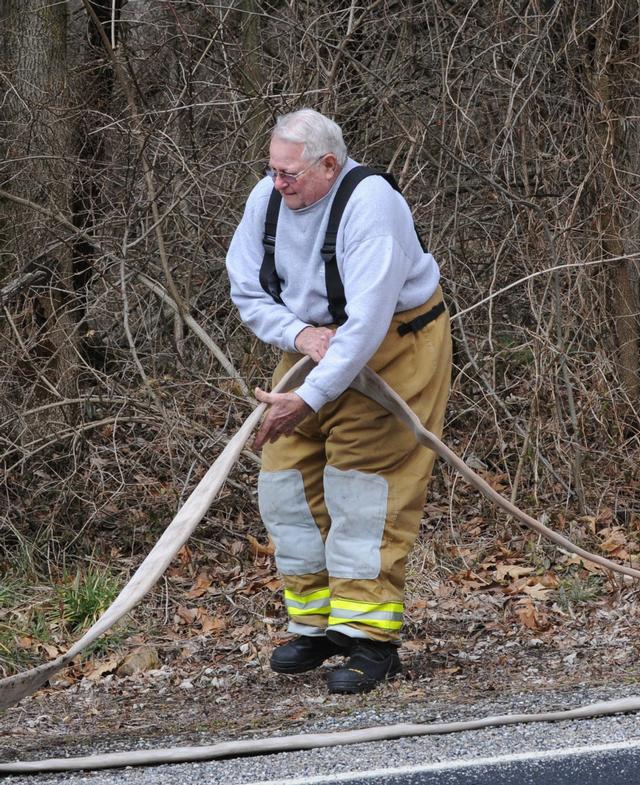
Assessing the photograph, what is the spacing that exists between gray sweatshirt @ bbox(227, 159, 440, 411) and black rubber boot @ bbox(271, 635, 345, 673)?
4.04 feet

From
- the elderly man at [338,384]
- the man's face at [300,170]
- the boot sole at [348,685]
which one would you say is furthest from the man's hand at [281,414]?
the boot sole at [348,685]

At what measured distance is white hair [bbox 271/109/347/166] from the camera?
4664 mm

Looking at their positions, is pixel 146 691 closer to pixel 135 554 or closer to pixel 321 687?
pixel 321 687

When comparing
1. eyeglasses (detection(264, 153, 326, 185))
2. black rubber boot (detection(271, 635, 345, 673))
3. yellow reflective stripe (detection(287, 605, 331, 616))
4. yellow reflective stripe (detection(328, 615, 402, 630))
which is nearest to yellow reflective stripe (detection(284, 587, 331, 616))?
yellow reflective stripe (detection(287, 605, 331, 616))

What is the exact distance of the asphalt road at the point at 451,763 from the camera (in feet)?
11.4

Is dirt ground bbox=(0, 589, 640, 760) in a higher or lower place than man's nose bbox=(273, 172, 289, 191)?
lower

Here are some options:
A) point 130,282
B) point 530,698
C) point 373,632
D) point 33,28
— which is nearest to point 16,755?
point 373,632

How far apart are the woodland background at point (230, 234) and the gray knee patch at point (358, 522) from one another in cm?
242

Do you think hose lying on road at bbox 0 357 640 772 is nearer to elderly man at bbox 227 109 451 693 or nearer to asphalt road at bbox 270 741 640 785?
elderly man at bbox 227 109 451 693

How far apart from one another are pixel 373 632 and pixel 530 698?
71cm

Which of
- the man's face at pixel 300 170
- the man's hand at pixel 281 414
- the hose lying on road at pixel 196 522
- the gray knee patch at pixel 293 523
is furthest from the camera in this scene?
the gray knee patch at pixel 293 523

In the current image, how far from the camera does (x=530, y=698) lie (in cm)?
454

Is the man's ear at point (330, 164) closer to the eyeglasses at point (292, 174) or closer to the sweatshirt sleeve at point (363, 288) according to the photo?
the eyeglasses at point (292, 174)

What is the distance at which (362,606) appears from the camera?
16.1 feet
